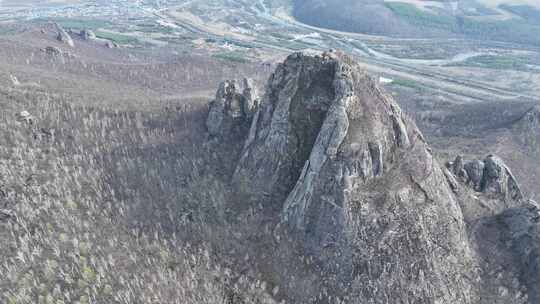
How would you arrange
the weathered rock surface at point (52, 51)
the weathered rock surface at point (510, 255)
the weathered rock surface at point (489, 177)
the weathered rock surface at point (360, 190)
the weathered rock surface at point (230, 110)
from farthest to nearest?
the weathered rock surface at point (52, 51), the weathered rock surface at point (230, 110), the weathered rock surface at point (489, 177), the weathered rock surface at point (510, 255), the weathered rock surface at point (360, 190)

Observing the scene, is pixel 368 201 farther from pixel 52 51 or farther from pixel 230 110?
pixel 52 51

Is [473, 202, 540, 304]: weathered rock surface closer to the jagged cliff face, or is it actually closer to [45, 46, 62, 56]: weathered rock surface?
the jagged cliff face

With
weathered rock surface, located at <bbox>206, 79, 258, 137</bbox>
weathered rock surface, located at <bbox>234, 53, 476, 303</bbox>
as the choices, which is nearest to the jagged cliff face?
weathered rock surface, located at <bbox>234, 53, 476, 303</bbox>

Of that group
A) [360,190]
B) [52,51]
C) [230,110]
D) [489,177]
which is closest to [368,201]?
[360,190]

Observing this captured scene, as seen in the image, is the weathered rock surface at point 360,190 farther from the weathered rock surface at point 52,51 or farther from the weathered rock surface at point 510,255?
the weathered rock surface at point 52,51

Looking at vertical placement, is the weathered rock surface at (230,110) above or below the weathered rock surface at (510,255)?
above

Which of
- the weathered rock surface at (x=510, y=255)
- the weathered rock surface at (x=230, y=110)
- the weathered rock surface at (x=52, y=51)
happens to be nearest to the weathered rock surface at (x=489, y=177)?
the weathered rock surface at (x=510, y=255)
